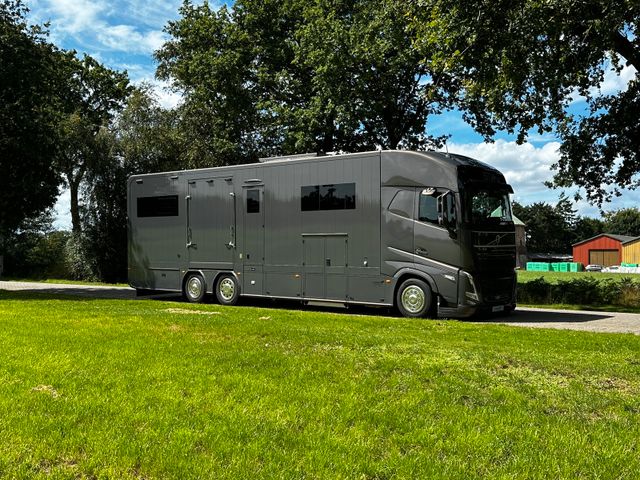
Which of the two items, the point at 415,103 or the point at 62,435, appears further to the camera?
the point at 415,103

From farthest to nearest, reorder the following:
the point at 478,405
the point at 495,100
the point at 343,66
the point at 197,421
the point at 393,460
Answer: the point at 343,66
the point at 495,100
the point at 478,405
the point at 197,421
the point at 393,460

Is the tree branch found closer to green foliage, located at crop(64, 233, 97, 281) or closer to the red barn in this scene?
green foliage, located at crop(64, 233, 97, 281)

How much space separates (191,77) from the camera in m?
26.8

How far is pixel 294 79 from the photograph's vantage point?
84.5ft

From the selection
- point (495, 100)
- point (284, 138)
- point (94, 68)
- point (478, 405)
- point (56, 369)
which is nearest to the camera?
point (478, 405)

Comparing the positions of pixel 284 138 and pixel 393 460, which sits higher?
pixel 284 138

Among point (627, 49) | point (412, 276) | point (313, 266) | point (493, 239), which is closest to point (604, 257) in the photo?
point (627, 49)

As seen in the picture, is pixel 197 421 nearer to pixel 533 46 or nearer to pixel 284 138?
pixel 533 46

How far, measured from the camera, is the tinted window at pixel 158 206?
1792 cm

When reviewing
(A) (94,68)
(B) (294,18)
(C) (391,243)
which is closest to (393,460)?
(C) (391,243)

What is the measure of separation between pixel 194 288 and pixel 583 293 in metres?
12.7

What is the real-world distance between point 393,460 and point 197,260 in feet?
46.0

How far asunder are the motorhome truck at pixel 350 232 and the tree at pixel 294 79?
7170mm

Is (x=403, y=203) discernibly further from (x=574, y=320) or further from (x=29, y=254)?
(x=29, y=254)
